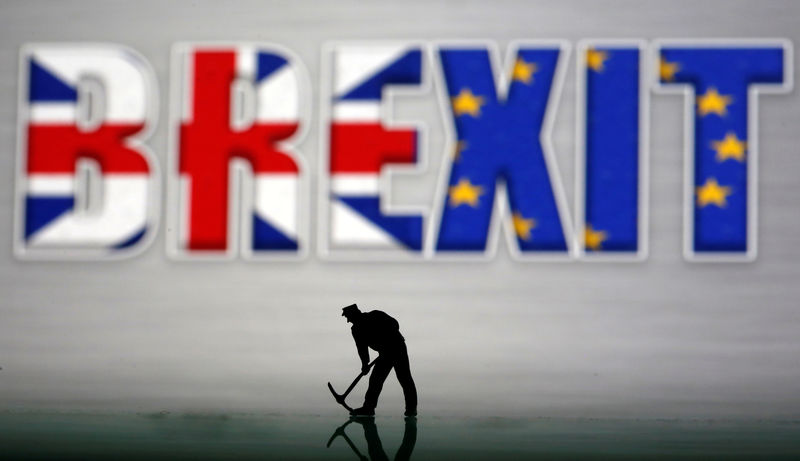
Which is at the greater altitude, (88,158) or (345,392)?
(88,158)

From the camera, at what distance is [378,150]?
5.72 meters

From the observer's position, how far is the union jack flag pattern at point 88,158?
5.82 metres

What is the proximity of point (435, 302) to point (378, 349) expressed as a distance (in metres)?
0.47

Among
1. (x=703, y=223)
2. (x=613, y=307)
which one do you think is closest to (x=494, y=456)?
(x=613, y=307)

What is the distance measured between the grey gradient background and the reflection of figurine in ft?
1.48

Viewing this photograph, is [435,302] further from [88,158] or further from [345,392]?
[88,158]

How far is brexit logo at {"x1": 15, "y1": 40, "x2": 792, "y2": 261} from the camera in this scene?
5609 mm

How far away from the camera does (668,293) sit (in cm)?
558

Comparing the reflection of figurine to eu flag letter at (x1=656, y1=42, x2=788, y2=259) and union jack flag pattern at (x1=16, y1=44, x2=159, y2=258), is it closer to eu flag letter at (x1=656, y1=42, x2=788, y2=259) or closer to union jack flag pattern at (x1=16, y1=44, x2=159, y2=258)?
union jack flag pattern at (x1=16, y1=44, x2=159, y2=258)

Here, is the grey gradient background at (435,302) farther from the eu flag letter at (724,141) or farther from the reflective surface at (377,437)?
the reflective surface at (377,437)

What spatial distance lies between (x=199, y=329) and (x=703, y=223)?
8.75 feet

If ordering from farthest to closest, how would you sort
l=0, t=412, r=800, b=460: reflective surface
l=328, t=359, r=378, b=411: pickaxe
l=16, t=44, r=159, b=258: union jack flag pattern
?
l=16, t=44, r=159, b=258: union jack flag pattern, l=328, t=359, r=378, b=411: pickaxe, l=0, t=412, r=800, b=460: reflective surface

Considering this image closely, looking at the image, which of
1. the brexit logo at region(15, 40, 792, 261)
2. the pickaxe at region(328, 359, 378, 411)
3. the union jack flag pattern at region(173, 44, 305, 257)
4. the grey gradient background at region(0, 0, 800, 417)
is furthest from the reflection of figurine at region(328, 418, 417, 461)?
the union jack flag pattern at region(173, 44, 305, 257)

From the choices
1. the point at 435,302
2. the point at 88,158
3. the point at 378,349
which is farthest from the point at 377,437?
the point at 88,158
